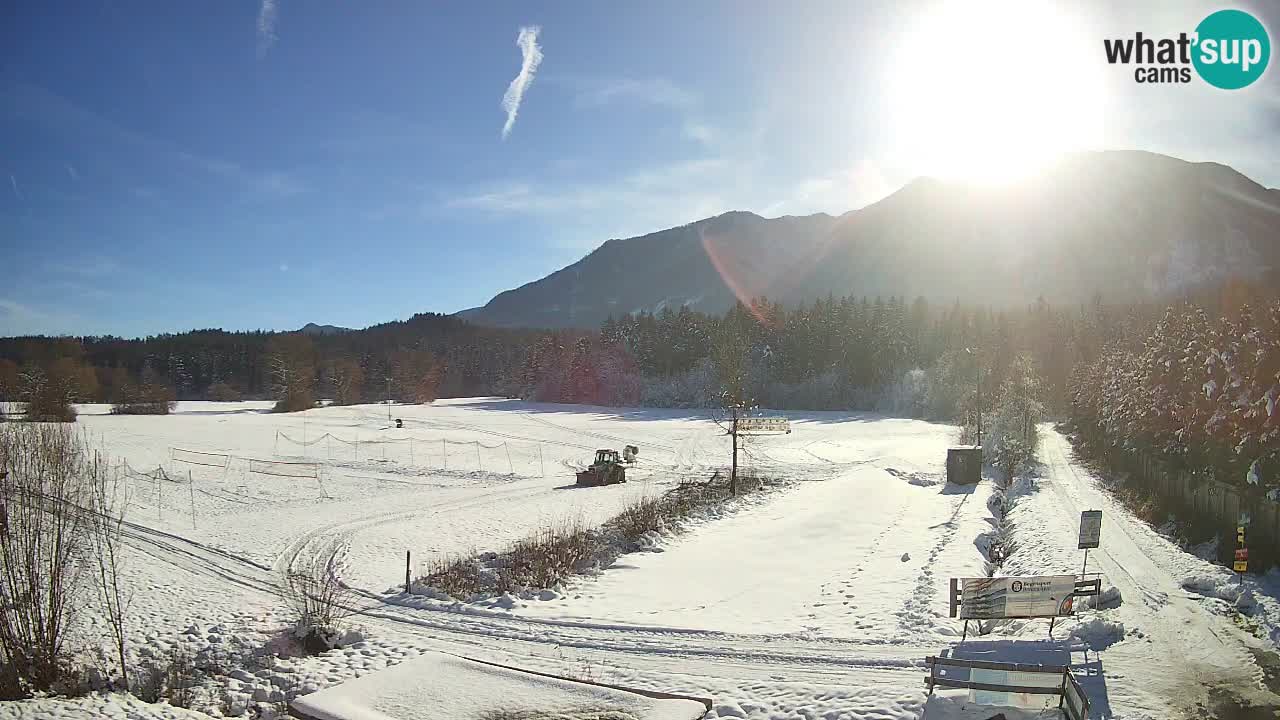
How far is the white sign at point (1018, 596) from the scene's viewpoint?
13.6 meters

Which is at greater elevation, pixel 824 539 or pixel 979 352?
pixel 979 352

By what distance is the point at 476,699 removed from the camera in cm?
1086

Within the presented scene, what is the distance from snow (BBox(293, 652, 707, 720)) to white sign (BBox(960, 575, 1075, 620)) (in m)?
6.36

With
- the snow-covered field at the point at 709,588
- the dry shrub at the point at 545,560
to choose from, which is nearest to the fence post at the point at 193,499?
the snow-covered field at the point at 709,588

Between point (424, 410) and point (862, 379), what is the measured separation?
60196 mm

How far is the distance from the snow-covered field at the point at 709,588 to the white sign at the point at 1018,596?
2.20 feet

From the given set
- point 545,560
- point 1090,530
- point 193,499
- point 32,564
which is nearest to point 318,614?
point 32,564

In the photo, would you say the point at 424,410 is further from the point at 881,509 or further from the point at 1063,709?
the point at 1063,709

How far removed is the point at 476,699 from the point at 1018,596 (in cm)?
1013

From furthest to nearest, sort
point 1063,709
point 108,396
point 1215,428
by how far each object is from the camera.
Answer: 1. point 108,396
2. point 1215,428
3. point 1063,709

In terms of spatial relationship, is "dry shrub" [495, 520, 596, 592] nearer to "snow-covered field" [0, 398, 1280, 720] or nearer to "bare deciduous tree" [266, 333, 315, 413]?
"snow-covered field" [0, 398, 1280, 720]

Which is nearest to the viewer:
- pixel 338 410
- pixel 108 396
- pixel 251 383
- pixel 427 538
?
pixel 427 538

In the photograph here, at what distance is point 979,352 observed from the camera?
251ft

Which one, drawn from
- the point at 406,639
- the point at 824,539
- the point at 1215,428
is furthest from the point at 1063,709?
the point at 1215,428
